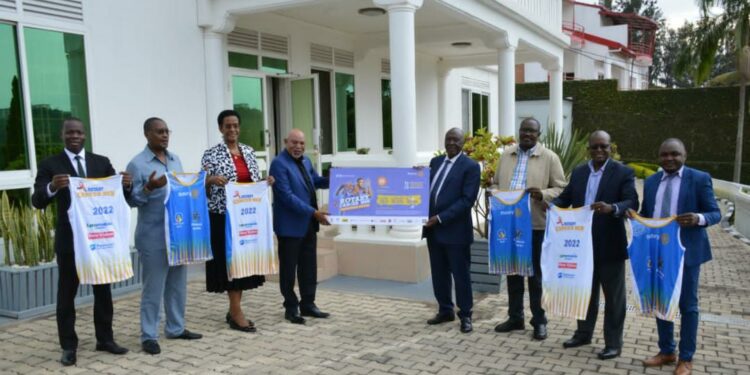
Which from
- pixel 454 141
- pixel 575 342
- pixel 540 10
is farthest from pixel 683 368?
pixel 540 10

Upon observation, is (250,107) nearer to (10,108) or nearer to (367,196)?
(10,108)

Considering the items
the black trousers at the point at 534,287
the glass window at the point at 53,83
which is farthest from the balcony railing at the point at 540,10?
the glass window at the point at 53,83

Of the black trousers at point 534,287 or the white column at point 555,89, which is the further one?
the white column at point 555,89

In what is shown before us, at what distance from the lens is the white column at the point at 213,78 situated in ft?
26.7

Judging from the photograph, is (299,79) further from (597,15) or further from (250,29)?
(597,15)

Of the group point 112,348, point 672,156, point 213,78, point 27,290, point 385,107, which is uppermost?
point 213,78

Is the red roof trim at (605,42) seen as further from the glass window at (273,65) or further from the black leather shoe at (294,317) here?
the black leather shoe at (294,317)

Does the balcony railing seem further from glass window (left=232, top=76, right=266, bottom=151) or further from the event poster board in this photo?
the event poster board

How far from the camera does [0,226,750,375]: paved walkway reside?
14.5ft

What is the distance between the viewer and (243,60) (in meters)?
9.16

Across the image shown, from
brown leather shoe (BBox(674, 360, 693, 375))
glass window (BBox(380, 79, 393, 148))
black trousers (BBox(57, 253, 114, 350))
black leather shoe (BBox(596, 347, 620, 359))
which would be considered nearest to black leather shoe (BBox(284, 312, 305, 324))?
black trousers (BBox(57, 253, 114, 350))

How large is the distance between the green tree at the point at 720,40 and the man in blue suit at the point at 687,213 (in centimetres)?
1705

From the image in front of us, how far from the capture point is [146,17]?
746cm

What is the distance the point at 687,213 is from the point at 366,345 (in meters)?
2.67
